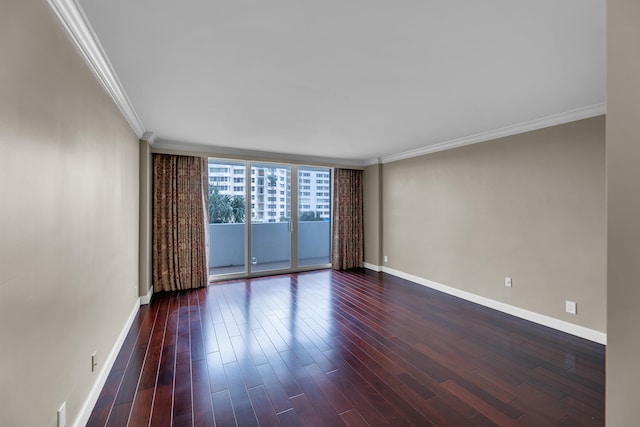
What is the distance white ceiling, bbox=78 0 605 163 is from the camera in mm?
1511

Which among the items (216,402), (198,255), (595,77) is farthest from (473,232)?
(198,255)

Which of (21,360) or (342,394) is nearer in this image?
(21,360)

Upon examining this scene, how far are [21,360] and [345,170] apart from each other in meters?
5.60

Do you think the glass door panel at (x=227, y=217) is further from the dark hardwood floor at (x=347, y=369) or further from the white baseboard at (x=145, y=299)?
the dark hardwood floor at (x=347, y=369)

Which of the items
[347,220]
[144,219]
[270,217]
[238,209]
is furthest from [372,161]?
[144,219]

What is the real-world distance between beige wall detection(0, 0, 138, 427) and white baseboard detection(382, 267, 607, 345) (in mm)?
4209

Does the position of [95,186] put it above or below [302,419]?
above

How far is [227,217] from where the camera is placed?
532 centimetres

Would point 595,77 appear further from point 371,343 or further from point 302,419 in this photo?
point 302,419

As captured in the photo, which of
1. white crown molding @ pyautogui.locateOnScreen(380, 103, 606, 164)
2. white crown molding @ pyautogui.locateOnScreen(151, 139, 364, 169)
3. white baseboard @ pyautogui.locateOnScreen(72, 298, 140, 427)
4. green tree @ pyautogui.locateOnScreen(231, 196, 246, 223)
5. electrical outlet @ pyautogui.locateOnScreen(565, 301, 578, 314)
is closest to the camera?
white baseboard @ pyautogui.locateOnScreen(72, 298, 140, 427)

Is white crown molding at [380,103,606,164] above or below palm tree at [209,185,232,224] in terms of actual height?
above

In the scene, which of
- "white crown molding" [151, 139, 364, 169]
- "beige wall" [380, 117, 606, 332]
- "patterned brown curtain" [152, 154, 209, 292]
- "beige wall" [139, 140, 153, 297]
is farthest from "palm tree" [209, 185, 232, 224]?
"beige wall" [380, 117, 606, 332]

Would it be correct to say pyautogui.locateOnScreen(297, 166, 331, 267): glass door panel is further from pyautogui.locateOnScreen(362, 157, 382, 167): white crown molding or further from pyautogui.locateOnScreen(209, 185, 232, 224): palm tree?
pyautogui.locateOnScreen(209, 185, 232, 224): palm tree

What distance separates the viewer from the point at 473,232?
4.09 m
